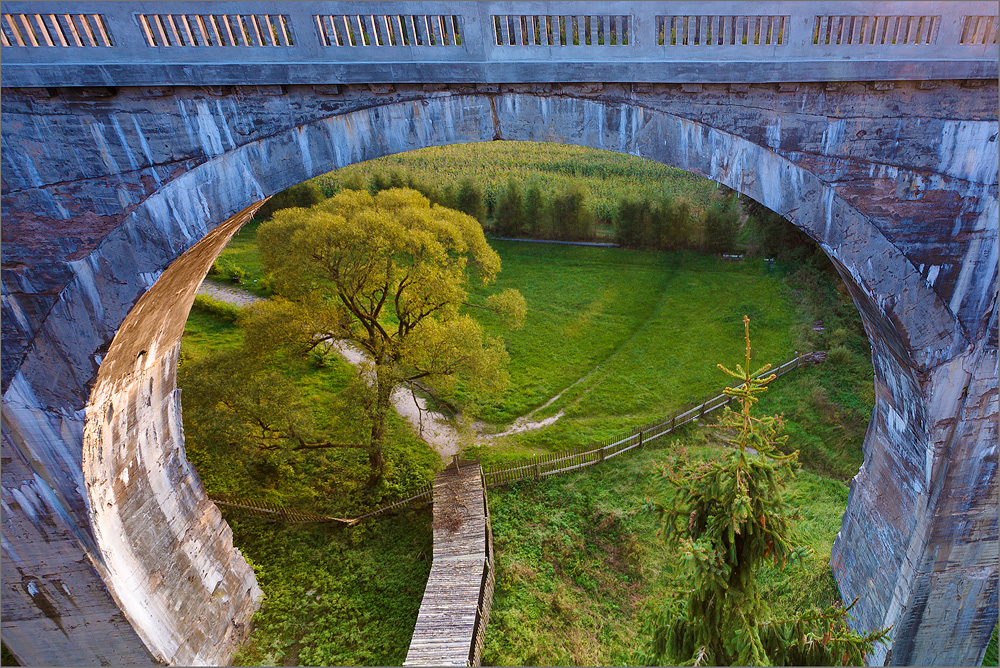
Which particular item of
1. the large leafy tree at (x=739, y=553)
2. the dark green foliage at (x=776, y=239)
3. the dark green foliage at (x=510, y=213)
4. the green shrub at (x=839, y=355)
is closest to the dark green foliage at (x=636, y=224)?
the dark green foliage at (x=776, y=239)

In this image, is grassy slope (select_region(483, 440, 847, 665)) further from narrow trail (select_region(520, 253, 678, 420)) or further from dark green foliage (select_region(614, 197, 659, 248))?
dark green foliage (select_region(614, 197, 659, 248))

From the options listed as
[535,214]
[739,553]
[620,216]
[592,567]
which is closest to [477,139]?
[739,553]

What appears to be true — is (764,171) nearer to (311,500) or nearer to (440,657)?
(440,657)

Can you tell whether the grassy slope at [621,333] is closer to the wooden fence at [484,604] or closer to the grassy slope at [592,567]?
the grassy slope at [592,567]

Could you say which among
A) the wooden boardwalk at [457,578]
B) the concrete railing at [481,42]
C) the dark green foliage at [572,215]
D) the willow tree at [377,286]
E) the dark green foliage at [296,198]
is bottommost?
the wooden boardwalk at [457,578]

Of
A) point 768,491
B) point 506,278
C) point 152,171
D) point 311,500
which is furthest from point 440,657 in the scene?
point 506,278

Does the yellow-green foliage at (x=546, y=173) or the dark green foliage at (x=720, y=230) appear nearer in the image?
the dark green foliage at (x=720, y=230)
